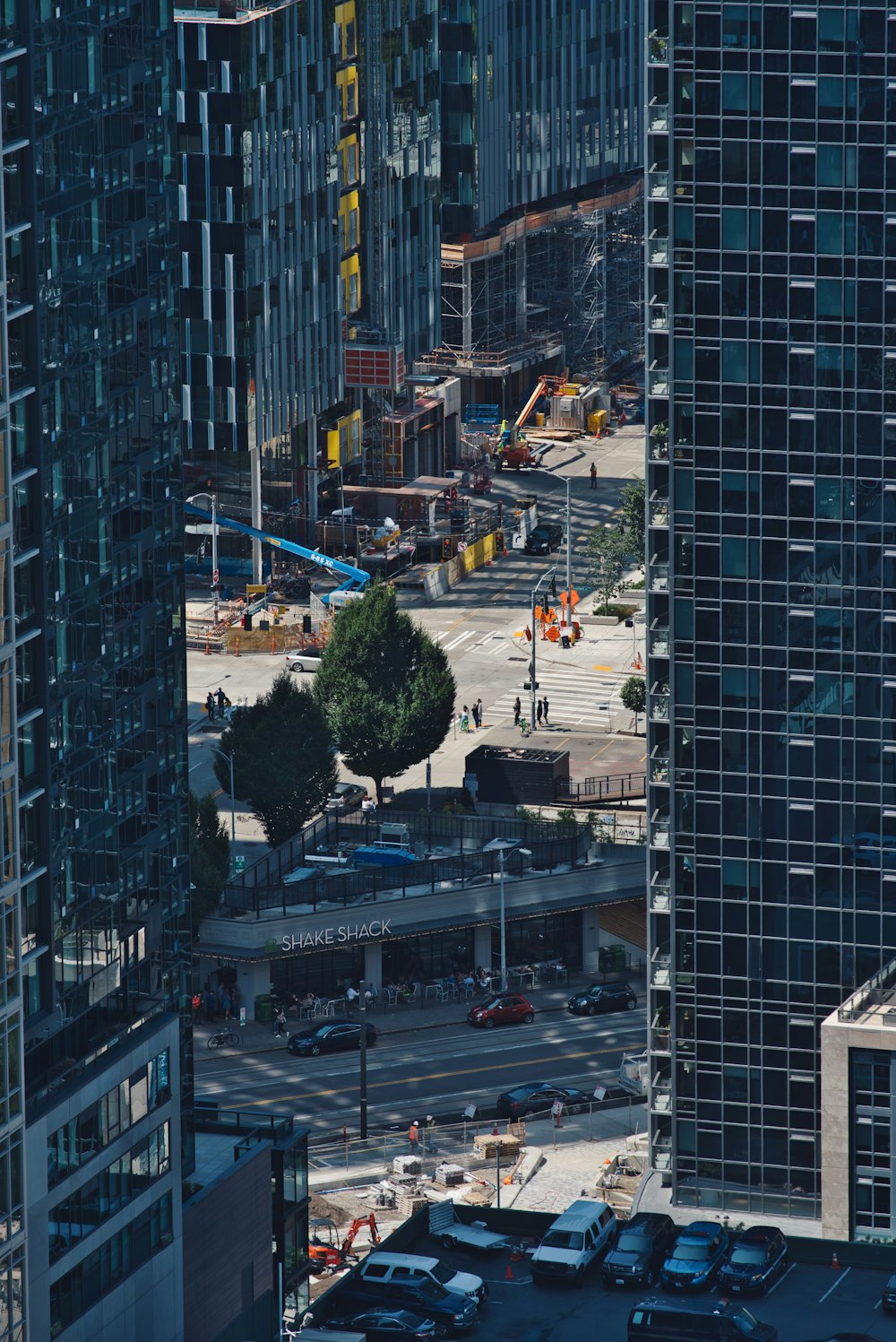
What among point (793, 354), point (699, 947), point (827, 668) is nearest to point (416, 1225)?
point (699, 947)

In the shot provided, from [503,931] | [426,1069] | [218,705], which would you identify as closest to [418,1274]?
[426,1069]

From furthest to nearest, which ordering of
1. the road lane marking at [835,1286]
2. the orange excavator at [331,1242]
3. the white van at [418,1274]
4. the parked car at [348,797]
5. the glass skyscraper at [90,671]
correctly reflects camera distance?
the parked car at [348,797] → the orange excavator at [331,1242] → the road lane marking at [835,1286] → the white van at [418,1274] → the glass skyscraper at [90,671]

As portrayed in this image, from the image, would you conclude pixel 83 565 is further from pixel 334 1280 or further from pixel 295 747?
pixel 295 747

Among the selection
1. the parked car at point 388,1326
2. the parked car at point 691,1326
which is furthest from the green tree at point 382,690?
the parked car at point 691,1326

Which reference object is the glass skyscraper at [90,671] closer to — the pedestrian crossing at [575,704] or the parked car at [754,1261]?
the parked car at [754,1261]

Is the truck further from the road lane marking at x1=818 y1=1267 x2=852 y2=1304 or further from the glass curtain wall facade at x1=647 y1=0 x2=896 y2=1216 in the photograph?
the glass curtain wall facade at x1=647 y1=0 x2=896 y2=1216

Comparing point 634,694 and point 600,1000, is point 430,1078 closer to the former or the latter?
point 600,1000

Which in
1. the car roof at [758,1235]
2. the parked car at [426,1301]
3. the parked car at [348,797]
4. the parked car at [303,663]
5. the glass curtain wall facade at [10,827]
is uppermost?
the glass curtain wall facade at [10,827]
